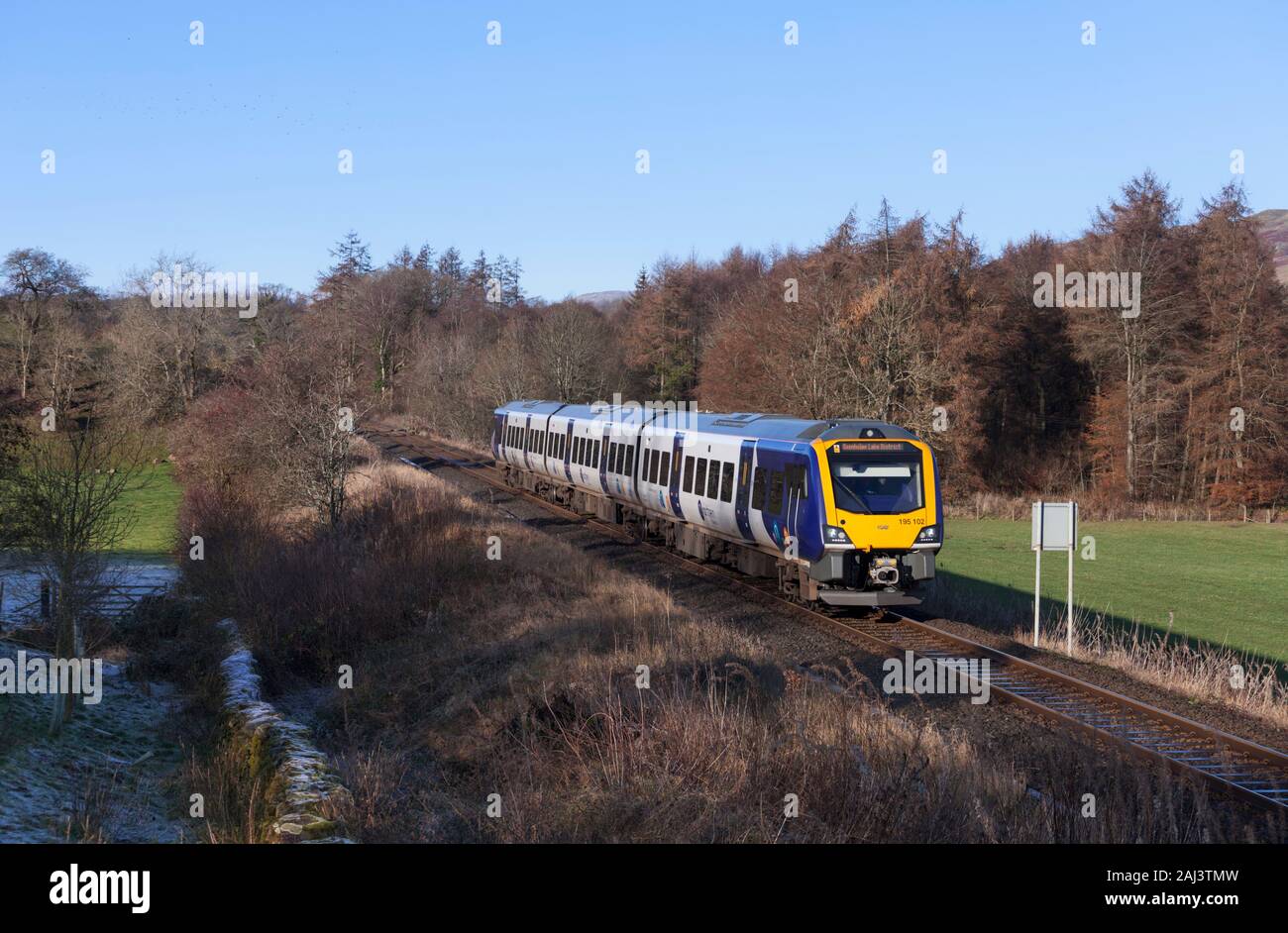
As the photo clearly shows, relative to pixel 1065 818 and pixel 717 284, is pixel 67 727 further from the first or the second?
Result: pixel 717 284

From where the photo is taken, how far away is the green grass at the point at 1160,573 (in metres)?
21.7

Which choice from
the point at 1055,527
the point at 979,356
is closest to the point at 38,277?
the point at 979,356

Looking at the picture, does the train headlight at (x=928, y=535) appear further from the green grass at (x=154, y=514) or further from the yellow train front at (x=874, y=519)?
the green grass at (x=154, y=514)

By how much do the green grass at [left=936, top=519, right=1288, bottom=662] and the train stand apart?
5.89 metres

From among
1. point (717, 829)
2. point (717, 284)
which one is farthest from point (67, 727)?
point (717, 284)

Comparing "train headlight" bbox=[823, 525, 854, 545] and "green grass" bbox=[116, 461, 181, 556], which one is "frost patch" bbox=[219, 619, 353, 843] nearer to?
"train headlight" bbox=[823, 525, 854, 545]

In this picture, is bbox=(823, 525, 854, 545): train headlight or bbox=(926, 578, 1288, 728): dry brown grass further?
bbox=(823, 525, 854, 545): train headlight

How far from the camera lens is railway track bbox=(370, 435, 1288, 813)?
29.8ft

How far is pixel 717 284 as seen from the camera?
78438mm

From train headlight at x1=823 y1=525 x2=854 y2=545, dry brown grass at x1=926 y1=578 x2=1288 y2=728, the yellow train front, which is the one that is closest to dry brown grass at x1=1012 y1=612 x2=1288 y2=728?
dry brown grass at x1=926 y1=578 x2=1288 y2=728

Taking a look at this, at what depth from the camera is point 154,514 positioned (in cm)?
3888

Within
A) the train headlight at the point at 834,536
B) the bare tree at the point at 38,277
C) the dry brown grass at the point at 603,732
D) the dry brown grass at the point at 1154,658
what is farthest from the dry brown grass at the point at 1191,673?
the bare tree at the point at 38,277

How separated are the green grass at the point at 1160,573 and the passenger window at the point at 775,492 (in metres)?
6.91

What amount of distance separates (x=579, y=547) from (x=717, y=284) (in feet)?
189
